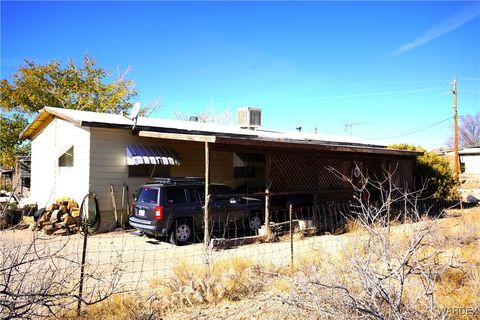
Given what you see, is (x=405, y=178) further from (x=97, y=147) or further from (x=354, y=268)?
(x=354, y=268)

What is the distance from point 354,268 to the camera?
13.7 feet

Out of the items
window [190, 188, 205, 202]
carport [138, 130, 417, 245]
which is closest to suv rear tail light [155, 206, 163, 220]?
window [190, 188, 205, 202]

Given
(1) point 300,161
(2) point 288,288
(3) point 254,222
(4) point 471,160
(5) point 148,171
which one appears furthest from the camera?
(4) point 471,160

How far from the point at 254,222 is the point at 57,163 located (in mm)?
8187

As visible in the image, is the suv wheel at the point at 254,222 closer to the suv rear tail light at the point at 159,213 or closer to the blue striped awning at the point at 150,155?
the suv rear tail light at the point at 159,213

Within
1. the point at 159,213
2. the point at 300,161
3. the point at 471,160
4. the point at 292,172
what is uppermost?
the point at 471,160

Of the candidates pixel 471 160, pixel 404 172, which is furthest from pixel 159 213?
pixel 471 160

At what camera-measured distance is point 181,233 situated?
10.5 metres

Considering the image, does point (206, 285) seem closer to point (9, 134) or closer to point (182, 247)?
point (182, 247)

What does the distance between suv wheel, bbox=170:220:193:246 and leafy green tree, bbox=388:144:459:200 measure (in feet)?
43.1

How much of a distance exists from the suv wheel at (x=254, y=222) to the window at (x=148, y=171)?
4.12 meters

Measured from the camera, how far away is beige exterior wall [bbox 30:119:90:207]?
13055mm

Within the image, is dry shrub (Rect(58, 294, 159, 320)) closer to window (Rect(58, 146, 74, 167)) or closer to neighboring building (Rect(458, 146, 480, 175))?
window (Rect(58, 146, 74, 167))

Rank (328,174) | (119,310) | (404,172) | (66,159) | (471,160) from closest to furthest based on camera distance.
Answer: (119,310)
(328,174)
(66,159)
(404,172)
(471,160)
